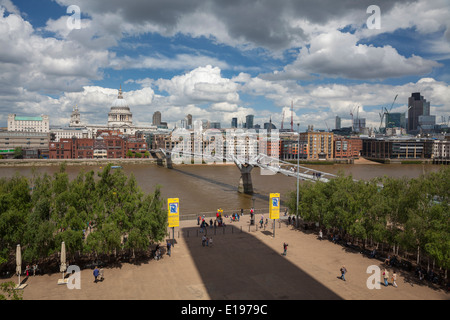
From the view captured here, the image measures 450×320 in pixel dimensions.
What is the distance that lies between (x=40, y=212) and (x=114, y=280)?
375cm

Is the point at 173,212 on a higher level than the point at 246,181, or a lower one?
higher

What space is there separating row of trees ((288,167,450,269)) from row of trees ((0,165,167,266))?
27.6 ft

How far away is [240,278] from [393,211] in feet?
24.4

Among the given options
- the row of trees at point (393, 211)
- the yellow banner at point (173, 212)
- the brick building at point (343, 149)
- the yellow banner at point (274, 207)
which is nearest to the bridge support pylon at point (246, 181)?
the row of trees at point (393, 211)

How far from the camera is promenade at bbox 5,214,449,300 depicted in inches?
396

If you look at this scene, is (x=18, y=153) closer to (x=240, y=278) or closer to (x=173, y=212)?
(x=173, y=212)

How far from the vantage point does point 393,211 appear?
13891 millimetres

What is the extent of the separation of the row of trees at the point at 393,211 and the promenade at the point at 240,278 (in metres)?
1.20

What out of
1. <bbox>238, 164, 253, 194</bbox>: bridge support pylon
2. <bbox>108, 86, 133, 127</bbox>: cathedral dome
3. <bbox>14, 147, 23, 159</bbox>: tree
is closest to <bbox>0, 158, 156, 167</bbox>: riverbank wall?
<bbox>14, 147, 23, 159</bbox>: tree

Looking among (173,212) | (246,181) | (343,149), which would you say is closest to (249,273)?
(173,212)

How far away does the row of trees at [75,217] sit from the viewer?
1131 centimetres

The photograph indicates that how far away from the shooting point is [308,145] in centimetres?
8425
